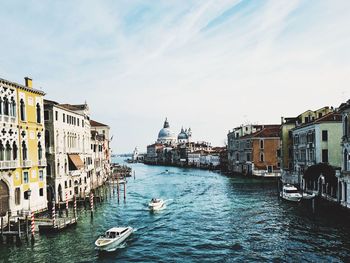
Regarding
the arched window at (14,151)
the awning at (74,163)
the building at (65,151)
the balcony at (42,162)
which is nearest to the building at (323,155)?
the awning at (74,163)

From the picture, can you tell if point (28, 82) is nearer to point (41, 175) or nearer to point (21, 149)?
point (21, 149)

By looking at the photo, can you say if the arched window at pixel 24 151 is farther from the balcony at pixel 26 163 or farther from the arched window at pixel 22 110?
the arched window at pixel 22 110

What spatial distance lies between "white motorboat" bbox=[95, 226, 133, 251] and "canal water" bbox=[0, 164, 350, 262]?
1.31 ft

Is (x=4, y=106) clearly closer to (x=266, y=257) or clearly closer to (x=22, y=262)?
(x=22, y=262)

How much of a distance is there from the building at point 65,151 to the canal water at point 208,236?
3461 mm

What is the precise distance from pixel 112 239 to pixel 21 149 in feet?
37.2

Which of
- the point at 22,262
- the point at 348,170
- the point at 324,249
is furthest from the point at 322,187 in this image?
the point at 22,262

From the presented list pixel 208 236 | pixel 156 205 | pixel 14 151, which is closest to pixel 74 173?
pixel 156 205

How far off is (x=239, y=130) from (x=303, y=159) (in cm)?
3721

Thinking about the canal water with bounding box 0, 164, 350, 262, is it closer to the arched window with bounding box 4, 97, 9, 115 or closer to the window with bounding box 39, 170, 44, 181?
the window with bounding box 39, 170, 44, 181

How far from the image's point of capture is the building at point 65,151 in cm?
3425

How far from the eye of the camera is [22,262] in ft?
64.3

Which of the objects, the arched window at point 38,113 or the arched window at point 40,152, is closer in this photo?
the arched window at point 38,113

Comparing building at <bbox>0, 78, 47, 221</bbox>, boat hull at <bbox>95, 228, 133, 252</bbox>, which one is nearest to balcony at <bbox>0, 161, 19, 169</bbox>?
building at <bbox>0, 78, 47, 221</bbox>
